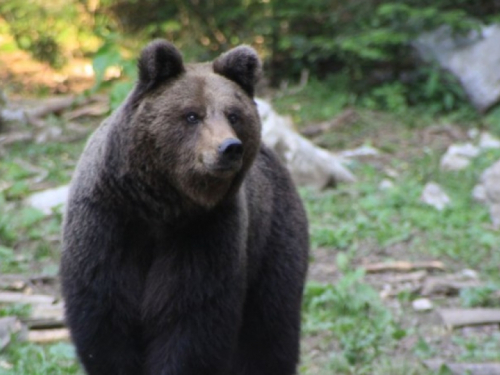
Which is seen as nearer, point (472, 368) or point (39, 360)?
point (39, 360)

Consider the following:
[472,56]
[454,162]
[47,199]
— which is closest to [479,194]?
[454,162]

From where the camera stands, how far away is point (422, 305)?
24.5ft

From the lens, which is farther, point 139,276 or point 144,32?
point 144,32

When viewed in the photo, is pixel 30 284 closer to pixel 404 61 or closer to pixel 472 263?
pixel 472 263

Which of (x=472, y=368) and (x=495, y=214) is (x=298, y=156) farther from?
(x=472, y=368)

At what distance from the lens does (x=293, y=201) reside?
557 cm

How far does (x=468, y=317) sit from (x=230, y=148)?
12.7 ft

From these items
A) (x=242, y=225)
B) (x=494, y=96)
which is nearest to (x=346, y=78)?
(x=494, y=96)

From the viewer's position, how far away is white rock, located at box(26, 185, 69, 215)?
8.37 m

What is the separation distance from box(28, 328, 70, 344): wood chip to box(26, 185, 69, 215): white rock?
2.10 m

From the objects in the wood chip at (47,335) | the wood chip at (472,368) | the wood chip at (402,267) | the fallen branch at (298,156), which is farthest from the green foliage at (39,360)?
the fallen branch at (298,156)

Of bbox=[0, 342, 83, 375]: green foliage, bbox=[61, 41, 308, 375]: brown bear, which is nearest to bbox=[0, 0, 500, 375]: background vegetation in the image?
bbox=[0, 342, 83, 375]: green foliage

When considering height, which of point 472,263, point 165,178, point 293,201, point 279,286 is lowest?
point 472,263

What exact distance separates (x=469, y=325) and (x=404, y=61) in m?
7.47
